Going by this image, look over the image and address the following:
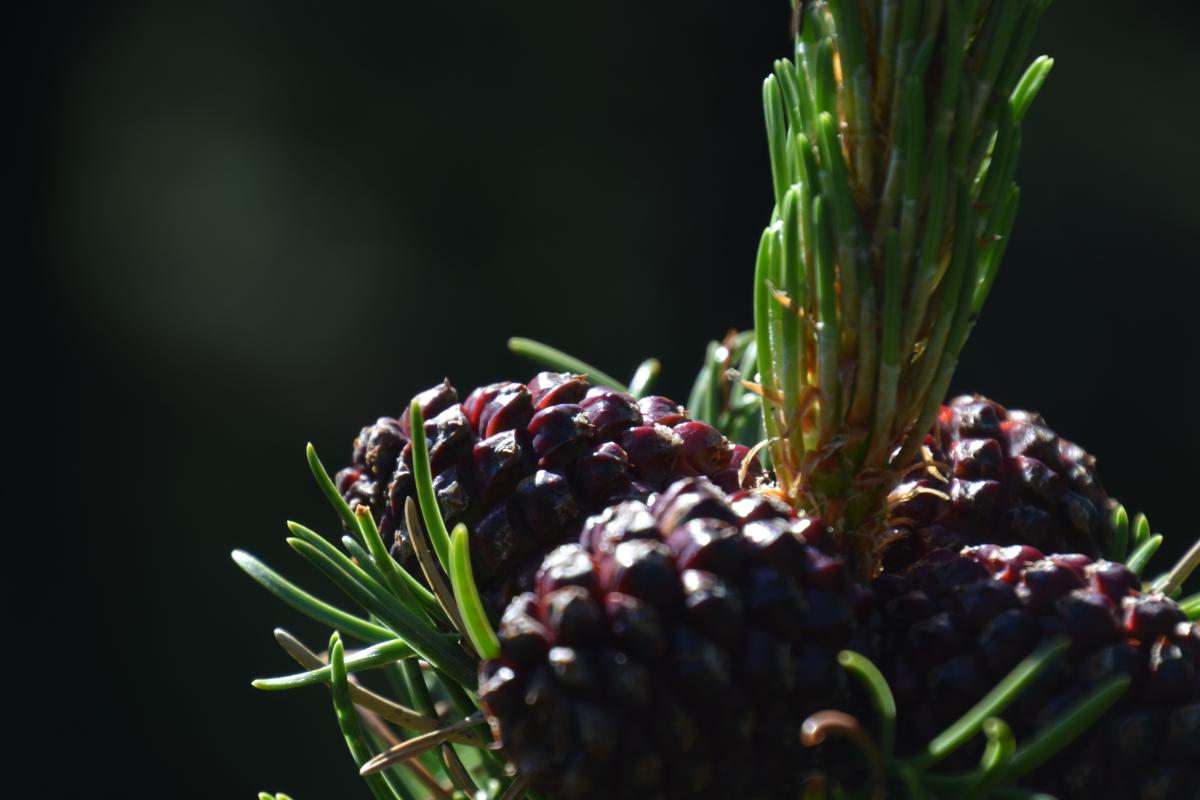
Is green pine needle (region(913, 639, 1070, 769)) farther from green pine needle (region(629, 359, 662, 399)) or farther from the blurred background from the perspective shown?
the blurred background

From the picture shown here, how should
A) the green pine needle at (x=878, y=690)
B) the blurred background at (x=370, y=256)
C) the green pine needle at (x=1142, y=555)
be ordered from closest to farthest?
1. the green pine needle at (x=878, y=690)
2. the green pine needle at (x=1142, y=555)
3. the blurred background at (x=370, y=256)

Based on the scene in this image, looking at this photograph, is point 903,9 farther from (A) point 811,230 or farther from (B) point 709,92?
(B) point 709,92

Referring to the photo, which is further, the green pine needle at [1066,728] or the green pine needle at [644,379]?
the green pine needle at [644,379]

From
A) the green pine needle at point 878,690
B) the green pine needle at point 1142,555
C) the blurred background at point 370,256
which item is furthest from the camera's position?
the blurred background at point 370,256

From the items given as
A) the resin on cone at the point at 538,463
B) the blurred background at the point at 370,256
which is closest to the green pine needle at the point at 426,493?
the resin on cone at the point at 538,463

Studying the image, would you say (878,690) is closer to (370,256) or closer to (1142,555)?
(1142,555)

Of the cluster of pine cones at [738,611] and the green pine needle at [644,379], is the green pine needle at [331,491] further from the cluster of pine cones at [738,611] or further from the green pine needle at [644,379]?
the green pine needle at [644,379]

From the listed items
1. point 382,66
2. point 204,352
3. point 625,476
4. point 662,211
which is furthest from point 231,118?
point 625,476

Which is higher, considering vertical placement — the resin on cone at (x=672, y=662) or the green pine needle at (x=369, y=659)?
the resin on cone at (x=672, y=662)

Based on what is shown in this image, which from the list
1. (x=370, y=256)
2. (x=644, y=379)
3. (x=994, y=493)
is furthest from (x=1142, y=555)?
(x=370, y=256)
